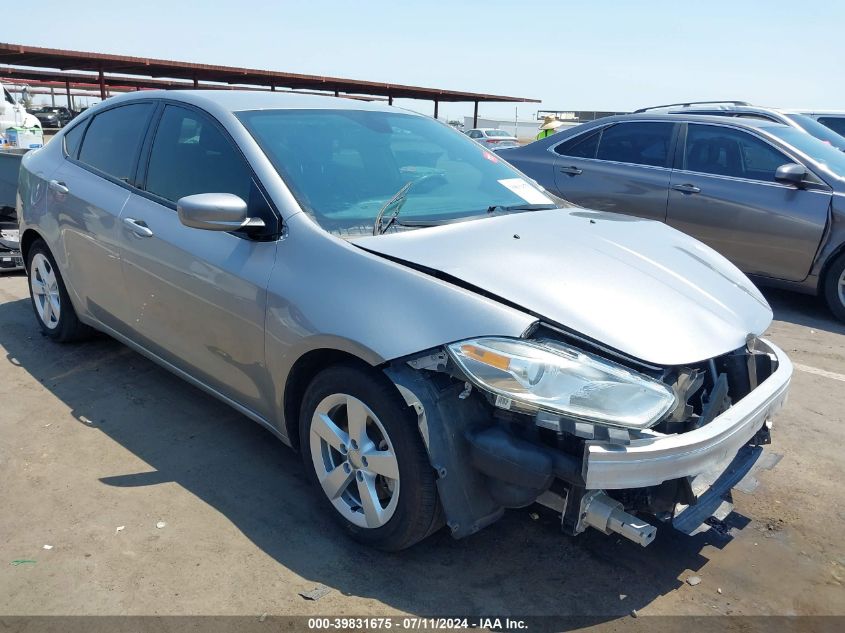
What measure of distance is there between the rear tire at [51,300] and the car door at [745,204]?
16.7 feet

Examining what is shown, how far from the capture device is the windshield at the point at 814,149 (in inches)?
233

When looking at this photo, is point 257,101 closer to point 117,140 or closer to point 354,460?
point 117,140

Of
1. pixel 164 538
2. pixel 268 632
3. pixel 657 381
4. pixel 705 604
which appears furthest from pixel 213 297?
pixel 705 604

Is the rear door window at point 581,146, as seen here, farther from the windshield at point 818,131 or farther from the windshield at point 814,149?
the windshield at point 818,131

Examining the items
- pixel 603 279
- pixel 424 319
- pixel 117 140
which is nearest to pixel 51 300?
pixel 117 140

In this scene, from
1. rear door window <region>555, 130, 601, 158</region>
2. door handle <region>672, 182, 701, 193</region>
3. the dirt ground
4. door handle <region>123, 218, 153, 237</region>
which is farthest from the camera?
rear door window <region>555, 130, 601, 158</region>

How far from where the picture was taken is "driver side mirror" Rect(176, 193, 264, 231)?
275 centimetres

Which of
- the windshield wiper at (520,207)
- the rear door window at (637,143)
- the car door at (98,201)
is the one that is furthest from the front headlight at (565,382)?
the rear door window at (637,143)

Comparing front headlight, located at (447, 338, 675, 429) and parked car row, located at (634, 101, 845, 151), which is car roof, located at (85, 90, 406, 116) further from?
parked car row, located at (634, 101, 845, 151)

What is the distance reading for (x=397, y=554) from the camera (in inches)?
105

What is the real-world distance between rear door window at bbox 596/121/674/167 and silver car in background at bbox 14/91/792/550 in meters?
3.42

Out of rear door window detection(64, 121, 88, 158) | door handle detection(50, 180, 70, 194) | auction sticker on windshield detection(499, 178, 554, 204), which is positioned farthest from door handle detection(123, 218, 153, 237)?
auction sticker on windshield detection(499, 178, 554, 204)

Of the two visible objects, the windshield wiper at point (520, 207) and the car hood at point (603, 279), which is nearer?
the car hood at point (603, 279)

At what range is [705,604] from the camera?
96.3 inches
